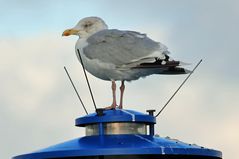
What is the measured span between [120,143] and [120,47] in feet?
6.34

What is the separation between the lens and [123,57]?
1114 centimetres

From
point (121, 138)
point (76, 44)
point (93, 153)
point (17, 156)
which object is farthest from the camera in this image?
point (76, 44)

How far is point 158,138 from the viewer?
35.3 feet

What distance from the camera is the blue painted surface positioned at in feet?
34.2

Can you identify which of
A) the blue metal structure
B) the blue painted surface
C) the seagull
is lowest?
the blue metal structure

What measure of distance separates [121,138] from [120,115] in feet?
1.23

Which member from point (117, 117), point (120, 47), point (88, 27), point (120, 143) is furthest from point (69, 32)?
point (120, 143)

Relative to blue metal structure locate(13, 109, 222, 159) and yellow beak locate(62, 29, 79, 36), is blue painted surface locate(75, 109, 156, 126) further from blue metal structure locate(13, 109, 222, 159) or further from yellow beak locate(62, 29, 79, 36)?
yellow beak locate(62, 29, 79, 36)

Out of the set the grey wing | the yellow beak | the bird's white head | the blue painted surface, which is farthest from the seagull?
the blue painted surface

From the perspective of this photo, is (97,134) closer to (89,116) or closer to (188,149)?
(89,116)

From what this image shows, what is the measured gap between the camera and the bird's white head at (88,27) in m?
11.8

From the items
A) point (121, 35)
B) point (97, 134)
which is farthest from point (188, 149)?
point (121, 35)

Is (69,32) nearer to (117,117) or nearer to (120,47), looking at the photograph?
(120,47)

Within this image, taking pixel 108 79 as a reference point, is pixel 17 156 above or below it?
below
